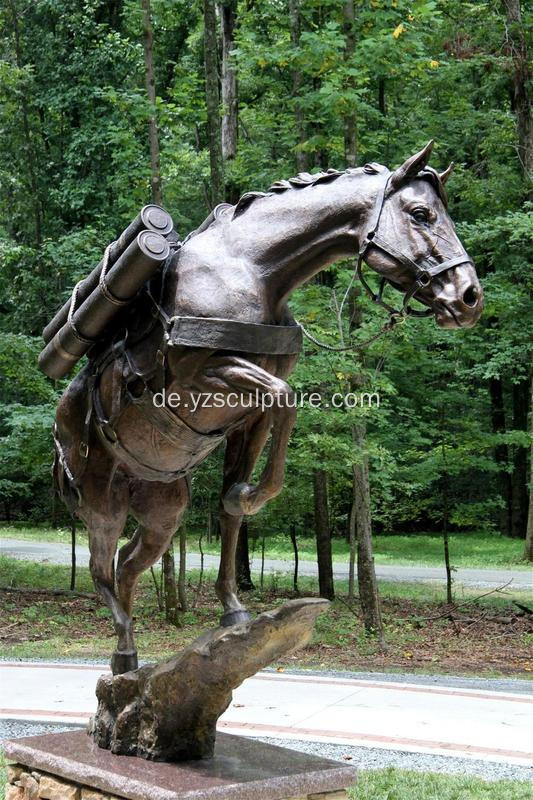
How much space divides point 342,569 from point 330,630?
7351 mm

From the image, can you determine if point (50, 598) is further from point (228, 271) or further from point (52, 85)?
point (228, 271)

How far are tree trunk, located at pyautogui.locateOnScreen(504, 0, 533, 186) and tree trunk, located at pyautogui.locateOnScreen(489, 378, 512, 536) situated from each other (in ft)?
23.4

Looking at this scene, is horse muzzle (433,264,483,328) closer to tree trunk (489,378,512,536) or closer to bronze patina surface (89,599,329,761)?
bronze patina surface (89,599,329,761)

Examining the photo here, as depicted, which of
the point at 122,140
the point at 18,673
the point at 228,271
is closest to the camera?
the point at 228,271

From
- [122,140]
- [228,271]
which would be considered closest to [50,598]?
[122,140]

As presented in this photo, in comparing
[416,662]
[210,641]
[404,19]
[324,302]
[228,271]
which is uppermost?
[404,19]

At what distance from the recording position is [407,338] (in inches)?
443

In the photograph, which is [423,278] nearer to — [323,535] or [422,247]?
[422,247]

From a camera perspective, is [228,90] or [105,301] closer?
[105,301]

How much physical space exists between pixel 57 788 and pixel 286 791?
1.23 meters

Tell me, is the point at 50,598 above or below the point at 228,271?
below

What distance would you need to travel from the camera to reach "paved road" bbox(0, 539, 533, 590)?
17.8m

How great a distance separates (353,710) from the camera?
7770 mm

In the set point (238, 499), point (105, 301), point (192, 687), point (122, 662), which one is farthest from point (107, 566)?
point (105, 301)
